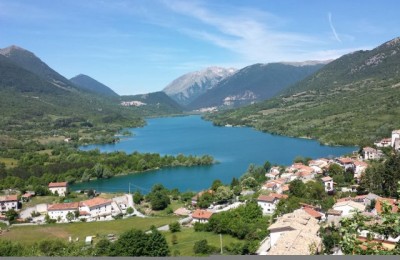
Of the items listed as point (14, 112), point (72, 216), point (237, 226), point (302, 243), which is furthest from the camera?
point (14, 112)

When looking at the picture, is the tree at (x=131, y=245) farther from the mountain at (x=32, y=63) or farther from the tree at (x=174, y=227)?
the mountain at (x=32, y=63)

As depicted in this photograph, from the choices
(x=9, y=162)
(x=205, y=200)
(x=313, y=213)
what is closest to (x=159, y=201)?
(x=205, y=200)

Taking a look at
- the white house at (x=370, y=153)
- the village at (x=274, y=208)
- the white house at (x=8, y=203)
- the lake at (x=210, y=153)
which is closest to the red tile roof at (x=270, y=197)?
the village at (x=274, y=208)

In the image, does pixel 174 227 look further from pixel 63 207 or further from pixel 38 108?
pixel 38 108

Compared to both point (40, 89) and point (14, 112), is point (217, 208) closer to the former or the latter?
point (14, 112)

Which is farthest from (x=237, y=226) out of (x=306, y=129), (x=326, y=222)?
(x=306, y=129)

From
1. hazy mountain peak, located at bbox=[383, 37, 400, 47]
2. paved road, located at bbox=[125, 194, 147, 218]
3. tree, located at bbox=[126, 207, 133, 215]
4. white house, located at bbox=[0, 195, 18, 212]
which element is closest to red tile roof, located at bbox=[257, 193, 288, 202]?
paved road, located at bbox=[125, 194, 147, 218]

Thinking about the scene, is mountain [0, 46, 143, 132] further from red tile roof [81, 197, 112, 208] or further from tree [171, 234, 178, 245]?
tree [171, 234, 178, 245]
